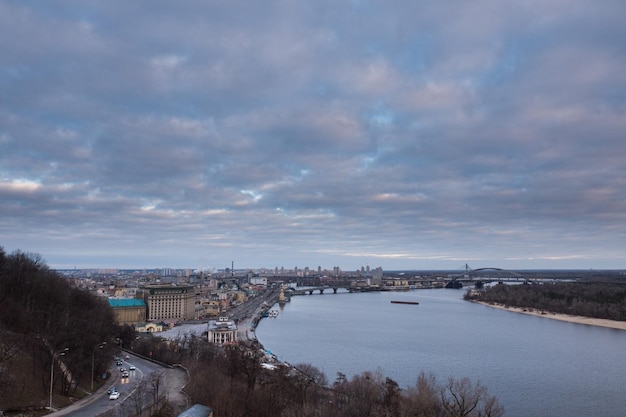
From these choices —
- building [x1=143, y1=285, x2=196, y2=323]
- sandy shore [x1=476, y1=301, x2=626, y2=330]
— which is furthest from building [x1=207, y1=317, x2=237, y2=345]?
sandy shore [x1=476, y1=301, x2=626, y2=330]

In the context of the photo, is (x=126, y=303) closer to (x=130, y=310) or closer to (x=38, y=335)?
(x=130, y=310)

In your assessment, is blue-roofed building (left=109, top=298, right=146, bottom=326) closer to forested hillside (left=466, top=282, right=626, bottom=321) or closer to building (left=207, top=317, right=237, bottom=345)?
building (left=207, top=317, right=237, bottom=345)

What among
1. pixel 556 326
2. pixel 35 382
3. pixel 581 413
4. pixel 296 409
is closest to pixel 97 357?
pixel 35 382

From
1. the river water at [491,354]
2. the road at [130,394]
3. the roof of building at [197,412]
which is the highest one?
the roof of building at [197,412]

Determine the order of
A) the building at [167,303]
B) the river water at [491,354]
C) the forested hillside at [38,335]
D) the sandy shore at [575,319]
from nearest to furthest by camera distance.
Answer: the forested hillside at [38,335]
the river water at [491,354]
the sandy shore at [575,319]
the building at [167,303]

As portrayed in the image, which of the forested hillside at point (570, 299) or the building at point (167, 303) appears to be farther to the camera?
the building at point (167, 303)

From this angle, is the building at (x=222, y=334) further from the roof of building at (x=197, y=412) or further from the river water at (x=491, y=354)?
the roof of building at (x=197, y=412)

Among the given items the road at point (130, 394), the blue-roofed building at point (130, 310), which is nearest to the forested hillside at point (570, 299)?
the blue-roofed building at point (130, 310)
